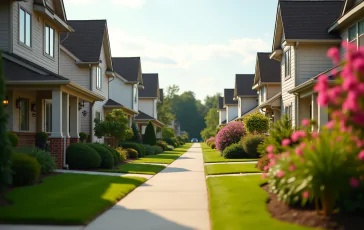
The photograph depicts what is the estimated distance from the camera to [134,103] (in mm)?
45969

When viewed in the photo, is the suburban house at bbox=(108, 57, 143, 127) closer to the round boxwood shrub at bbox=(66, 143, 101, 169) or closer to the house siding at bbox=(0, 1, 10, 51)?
the round boxwood shrub at bbox=(66, 143, 101, 169)

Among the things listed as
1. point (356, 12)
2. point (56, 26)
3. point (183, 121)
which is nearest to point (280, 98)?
point (356, 12)

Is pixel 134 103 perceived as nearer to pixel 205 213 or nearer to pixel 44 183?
pixel 44 183

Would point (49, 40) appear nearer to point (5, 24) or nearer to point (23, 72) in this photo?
point (5, 24)

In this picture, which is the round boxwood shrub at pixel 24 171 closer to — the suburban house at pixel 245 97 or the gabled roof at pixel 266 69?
the gabled roof at pixel 266 69

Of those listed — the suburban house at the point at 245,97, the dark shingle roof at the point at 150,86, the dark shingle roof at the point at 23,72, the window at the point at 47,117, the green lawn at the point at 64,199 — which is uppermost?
the dark shingle roof at the point at 150,86

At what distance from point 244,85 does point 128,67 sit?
618 inches

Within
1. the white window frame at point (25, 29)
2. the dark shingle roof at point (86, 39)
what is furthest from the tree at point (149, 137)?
the white window frame at point (25, 29)

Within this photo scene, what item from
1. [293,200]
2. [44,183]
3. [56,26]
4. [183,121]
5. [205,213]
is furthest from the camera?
[183,121]

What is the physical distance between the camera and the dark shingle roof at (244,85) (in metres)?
54.8

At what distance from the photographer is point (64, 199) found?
36.8 ft

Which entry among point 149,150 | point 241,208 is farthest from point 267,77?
point 241,208

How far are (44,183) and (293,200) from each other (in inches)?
317

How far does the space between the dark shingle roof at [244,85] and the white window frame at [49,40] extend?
33167 millimetres
